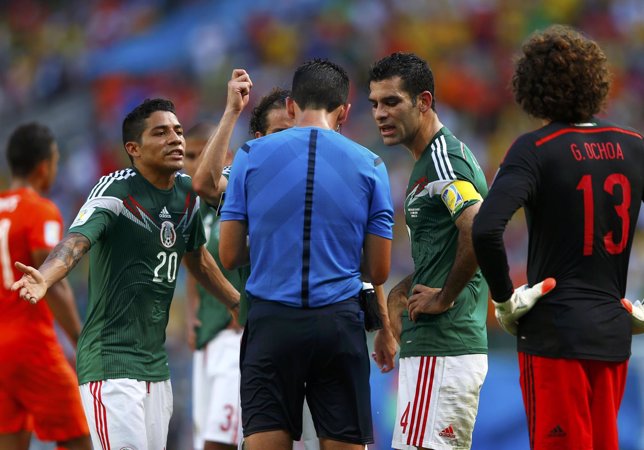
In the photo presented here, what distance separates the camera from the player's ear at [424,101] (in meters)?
5.75

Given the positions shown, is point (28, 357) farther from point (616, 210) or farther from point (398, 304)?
point (616, 210)

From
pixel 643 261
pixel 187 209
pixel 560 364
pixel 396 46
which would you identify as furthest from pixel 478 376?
pixel 396 46

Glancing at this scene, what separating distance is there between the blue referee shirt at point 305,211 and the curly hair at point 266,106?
5.15ft

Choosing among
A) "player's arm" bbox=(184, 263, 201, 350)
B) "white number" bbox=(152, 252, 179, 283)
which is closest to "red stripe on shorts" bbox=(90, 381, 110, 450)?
"white number" bbox=(152, 252, 179, 283)

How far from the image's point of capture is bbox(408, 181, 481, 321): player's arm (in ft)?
17.4

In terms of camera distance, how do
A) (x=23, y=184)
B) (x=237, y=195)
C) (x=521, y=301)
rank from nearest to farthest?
(x=521, y=301) → (x=237, y=195) → (x=23, y=184)

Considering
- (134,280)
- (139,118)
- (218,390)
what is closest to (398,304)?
(134,280)

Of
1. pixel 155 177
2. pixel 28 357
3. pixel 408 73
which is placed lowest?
pixel 28 357

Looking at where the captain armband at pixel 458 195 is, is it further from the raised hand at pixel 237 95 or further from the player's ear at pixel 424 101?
the raised hand at pixel 237 95

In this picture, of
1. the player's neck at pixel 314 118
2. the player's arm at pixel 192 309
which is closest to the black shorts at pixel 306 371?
the player's neck at pixel 314 118

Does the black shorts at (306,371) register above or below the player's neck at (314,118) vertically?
below

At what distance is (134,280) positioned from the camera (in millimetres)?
5855

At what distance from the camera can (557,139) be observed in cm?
448

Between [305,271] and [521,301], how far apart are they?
1.01m
